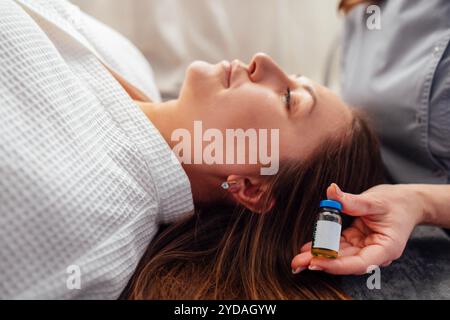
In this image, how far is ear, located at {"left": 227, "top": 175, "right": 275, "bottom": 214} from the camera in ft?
2.77

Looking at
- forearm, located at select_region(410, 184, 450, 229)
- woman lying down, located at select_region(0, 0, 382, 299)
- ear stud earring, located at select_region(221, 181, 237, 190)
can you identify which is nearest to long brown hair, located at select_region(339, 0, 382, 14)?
woman lying down, located at select_region(0, 0, 382, 299)

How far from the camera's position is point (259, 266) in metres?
0.79

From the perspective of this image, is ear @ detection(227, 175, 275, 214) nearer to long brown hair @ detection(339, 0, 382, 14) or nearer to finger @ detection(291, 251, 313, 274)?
finger @ detection(291, 251, 313, 274)

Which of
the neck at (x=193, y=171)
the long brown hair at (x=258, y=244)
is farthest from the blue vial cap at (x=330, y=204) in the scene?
the neck at (x=193, y=171)

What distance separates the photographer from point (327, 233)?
686 mm

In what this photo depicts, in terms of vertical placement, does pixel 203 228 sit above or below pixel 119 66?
below

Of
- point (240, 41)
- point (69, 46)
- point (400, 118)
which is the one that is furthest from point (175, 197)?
point (240, 41)

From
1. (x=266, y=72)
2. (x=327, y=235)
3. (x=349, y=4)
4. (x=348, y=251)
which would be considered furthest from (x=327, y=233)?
(x=349, y=4)

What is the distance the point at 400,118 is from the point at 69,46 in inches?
28.0

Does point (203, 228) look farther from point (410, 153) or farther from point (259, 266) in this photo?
point (410, 153)

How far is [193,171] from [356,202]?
0.99 ft

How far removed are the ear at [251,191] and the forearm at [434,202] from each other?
27 centimetres

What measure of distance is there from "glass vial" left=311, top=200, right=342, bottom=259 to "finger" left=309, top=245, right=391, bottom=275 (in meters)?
0.01

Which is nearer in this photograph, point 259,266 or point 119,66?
point 259,266
